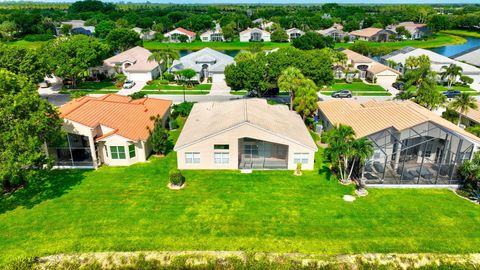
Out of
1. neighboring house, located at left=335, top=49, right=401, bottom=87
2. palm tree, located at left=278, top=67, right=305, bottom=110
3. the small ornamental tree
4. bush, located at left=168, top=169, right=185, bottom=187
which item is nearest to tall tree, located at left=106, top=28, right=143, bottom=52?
neighboring house, located at left=335, top=49, right=401, bottom=87

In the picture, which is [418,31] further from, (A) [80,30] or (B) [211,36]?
(A) [80,30]

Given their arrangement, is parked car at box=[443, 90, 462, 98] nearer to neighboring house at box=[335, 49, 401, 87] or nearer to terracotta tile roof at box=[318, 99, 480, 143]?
neighboring house at box=[335, 49, 401, 87]

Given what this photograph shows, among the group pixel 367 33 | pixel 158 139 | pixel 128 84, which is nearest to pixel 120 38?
pixel 128 84

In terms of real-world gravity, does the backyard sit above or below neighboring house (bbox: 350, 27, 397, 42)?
below

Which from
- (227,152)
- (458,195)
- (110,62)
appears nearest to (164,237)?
(227,152)

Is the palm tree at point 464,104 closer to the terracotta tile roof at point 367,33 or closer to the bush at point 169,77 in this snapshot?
the bush at point 169,77

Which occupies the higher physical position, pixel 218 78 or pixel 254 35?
pixel 254 35

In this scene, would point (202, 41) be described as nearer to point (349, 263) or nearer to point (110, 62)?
point (110, 62)
